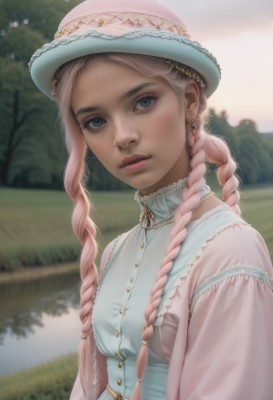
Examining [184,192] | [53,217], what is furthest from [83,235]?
[53,217]

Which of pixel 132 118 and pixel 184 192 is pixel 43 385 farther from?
pixel 132 118

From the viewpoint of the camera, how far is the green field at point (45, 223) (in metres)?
6.12

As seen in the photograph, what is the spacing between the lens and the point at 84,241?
4.31 ft

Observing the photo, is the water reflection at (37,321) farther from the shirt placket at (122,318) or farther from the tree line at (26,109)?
the shirt placket at (122,318)

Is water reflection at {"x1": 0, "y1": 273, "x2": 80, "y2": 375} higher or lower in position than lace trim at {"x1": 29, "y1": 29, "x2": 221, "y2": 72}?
lower

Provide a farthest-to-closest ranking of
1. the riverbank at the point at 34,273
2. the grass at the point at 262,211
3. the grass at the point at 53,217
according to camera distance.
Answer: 1. the riverbank at the point at 34,273
2. the grass at the point at 53,217
3. the grass at the point at 262,211

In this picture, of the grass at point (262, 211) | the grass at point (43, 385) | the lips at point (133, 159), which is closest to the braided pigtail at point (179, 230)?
the lips at point (133, 159)

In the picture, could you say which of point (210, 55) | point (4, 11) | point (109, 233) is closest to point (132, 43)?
point (210, 55)

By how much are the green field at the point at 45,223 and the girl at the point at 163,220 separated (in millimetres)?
4268

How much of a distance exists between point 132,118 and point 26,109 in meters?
7.72

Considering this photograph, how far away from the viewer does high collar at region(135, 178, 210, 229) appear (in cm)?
114

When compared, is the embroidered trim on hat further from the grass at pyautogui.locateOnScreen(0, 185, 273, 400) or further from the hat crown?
the grass at pyautogui.locateOnScreen(0, 185, 273, 400)

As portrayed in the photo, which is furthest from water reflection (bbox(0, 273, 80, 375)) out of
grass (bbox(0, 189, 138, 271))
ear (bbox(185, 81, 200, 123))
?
ear (bbox(185, 81, 200, 123))

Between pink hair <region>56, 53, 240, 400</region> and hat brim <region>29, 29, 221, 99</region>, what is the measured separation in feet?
0.07
